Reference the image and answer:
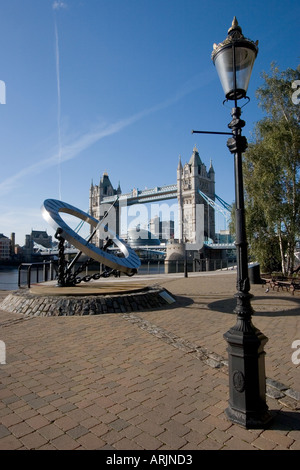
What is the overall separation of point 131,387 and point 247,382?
129 centimetres

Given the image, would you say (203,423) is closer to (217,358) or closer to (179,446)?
(179,446)

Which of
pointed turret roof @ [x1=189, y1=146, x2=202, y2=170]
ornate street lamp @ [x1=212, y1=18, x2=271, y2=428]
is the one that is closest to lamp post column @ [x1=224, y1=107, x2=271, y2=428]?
ornate street lamp @ [x1=212, y1=18, x2=271, y2=428]

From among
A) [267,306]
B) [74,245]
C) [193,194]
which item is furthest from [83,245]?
[193,194]

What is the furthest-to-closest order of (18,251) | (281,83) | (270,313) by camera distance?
(18,251) → (281,83) → (270,313)

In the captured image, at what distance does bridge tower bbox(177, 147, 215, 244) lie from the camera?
70.7 m

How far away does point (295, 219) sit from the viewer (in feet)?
44.5

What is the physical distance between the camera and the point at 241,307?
280cm

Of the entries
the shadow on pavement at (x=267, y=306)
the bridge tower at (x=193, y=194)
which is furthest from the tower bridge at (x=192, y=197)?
the shadow on pavement at (x=267, y=306)

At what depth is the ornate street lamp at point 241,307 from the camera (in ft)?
8.55

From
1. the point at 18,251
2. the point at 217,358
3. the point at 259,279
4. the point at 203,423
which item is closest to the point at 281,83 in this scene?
the point at 259,279

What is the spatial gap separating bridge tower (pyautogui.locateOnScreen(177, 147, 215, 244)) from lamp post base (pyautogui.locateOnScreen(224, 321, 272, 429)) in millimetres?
64942

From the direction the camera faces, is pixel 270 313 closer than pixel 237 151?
No

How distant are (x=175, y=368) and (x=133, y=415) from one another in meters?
1.23

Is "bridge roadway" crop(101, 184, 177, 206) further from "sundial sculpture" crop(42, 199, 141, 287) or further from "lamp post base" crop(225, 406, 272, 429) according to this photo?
"lamp post base" crop(225, 406, 272, 429)
